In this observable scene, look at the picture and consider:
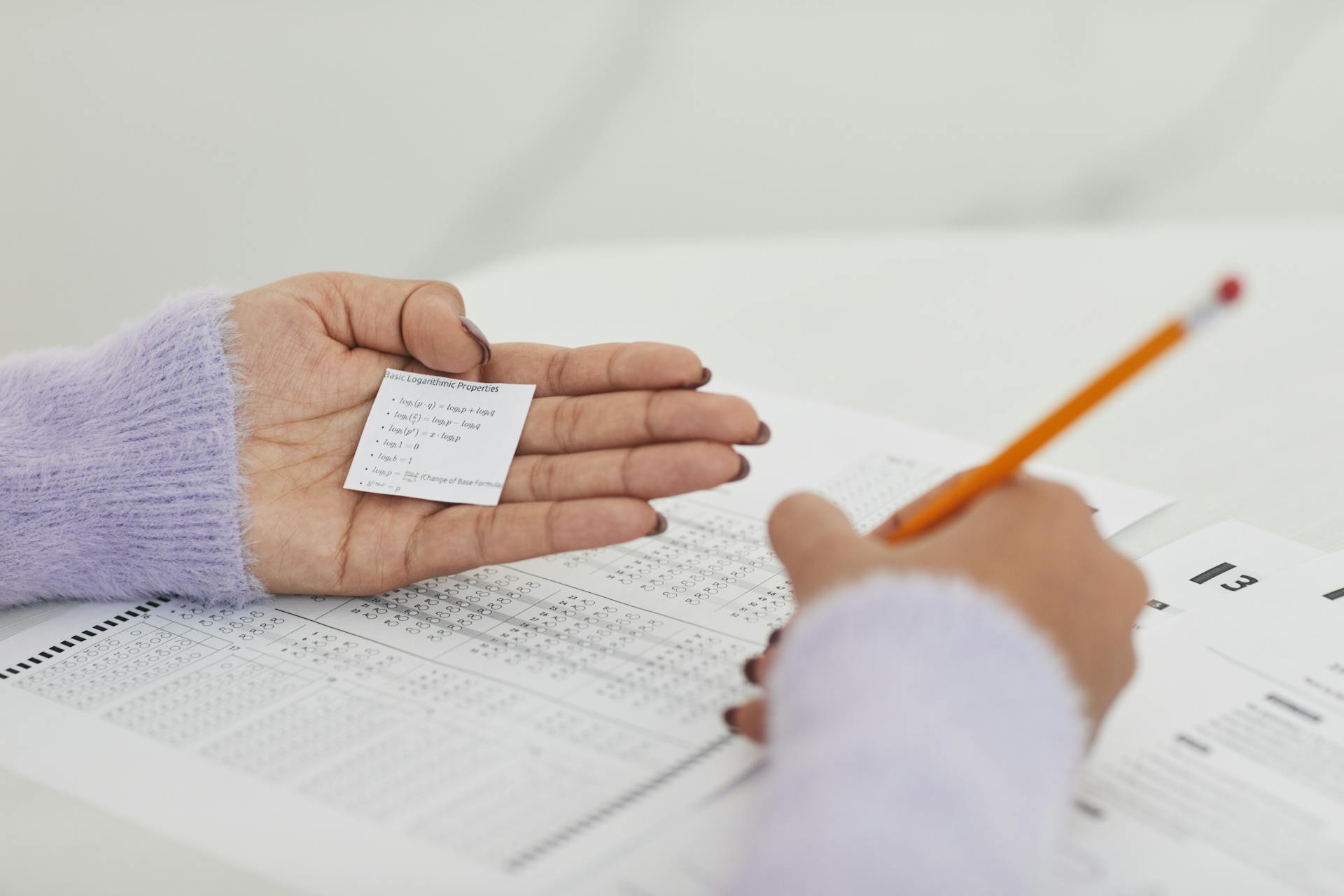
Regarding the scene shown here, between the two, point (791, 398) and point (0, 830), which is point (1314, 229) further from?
point (0, 830)

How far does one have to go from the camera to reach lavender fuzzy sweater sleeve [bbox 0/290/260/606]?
0.72 m

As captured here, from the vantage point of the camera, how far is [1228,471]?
0.88 meters

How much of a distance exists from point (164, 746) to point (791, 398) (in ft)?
1.88

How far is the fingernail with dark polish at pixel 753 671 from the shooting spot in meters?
0.60

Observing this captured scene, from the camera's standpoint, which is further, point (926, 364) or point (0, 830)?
point (926, 364)

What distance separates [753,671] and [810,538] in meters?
0.09

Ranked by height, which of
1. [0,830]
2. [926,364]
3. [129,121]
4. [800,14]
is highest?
[800,14]

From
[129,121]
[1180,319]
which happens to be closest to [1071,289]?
[1180,319]

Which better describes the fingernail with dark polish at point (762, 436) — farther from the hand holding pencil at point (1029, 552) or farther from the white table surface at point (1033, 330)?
A: the white table surface at point (1033, 330)

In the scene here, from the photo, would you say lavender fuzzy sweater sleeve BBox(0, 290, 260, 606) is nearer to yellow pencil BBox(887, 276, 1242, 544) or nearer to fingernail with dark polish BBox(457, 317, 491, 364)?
fingernail with dark polish BBox(457, 317, 491, 364)

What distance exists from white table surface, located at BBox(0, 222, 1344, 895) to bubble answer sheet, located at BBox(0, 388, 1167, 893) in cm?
11

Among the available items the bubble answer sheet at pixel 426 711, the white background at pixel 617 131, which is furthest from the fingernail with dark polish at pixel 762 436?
the white background at pixel 617 131

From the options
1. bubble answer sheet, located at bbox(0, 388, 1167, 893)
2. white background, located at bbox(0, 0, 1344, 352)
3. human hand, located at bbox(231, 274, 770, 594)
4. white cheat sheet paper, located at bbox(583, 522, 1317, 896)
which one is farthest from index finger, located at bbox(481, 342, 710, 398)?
white background, located at bbox(0, 0, 1344, 352)

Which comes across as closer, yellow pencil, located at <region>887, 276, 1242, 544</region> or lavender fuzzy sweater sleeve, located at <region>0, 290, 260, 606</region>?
yellow pencil, located at <region>887, 276, 1242, 544</region>
